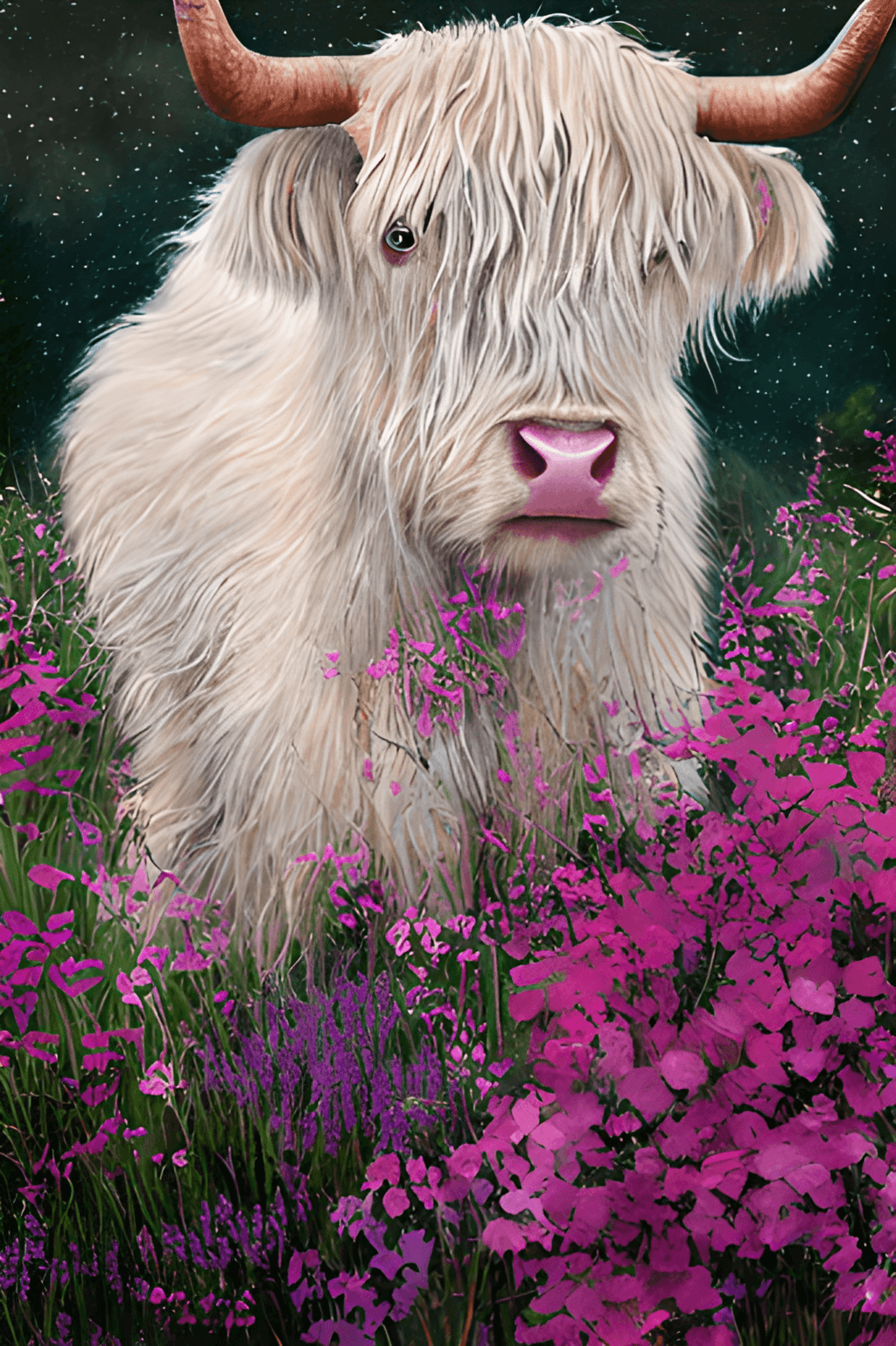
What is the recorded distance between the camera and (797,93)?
7.02 ft

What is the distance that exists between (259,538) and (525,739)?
63 centimetres

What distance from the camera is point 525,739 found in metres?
2.27

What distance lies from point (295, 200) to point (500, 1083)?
1.54m

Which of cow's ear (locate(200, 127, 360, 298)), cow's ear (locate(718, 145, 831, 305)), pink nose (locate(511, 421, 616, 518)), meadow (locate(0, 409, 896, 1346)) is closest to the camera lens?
meadow (locate(0, 409, 896, 1346))

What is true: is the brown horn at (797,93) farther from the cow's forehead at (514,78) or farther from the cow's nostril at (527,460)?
the cow's nostril at (527,460)

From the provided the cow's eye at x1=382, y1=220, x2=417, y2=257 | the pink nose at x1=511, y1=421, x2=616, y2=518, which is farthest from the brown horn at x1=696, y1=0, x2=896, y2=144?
the pink nose at x1=511, y1=421, x2=616, y2=518

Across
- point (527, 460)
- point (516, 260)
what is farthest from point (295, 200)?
point (527, 460)

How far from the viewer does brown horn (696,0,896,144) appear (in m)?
2.08

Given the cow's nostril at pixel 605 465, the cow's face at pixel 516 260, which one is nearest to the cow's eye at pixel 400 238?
the cow's face at pixel 516 260

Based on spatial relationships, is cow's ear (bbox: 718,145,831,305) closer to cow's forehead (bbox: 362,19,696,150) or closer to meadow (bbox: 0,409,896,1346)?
cow's forehead (bbox: 362,19,696,150)

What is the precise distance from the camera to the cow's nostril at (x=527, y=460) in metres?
1.98

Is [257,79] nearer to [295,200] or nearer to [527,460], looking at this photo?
[295,200]

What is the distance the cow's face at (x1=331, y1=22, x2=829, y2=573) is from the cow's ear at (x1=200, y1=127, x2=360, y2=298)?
52 mm

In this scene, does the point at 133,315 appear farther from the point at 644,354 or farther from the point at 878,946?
the point at 878,946
